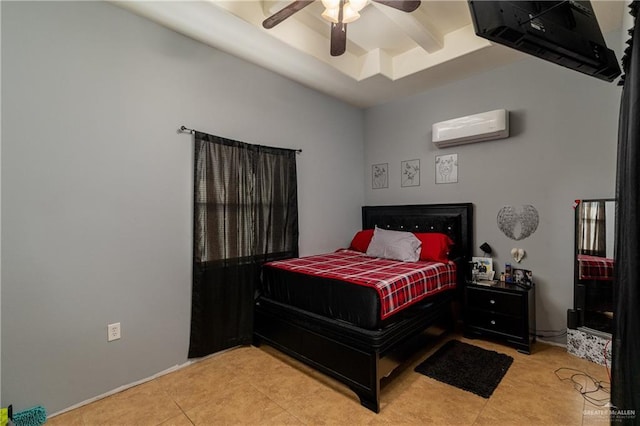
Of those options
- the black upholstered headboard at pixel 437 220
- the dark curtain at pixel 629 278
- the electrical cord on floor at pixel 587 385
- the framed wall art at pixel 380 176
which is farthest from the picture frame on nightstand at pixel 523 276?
the dark curtain at pixel 629 278

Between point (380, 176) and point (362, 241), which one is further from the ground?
point (380, 176)

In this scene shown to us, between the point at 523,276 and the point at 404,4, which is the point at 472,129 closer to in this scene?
the point at 523,276

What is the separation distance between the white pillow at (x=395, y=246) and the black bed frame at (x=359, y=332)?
1.57 feet

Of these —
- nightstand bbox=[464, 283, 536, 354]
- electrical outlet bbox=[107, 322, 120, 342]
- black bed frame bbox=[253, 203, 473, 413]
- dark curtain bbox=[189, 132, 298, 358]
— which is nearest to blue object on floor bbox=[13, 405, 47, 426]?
electrical outlet bbox=[107, 322, 120, 342]

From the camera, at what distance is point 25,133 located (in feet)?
6.08

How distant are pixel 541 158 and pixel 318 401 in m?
2.95

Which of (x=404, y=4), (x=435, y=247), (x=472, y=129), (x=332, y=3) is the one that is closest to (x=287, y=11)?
(x=332, y=3)

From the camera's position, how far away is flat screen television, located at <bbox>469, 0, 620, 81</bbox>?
100 cm

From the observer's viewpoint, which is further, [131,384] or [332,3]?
[131,384]

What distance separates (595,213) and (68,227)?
13.3 feet

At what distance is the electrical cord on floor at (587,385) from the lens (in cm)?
198

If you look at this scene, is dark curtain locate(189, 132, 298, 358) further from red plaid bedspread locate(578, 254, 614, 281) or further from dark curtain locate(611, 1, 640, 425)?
red plaid bedspread locate(578, 254, 614, 281)

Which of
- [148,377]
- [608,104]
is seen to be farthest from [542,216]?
[148,377]

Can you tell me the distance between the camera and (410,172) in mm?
3881
